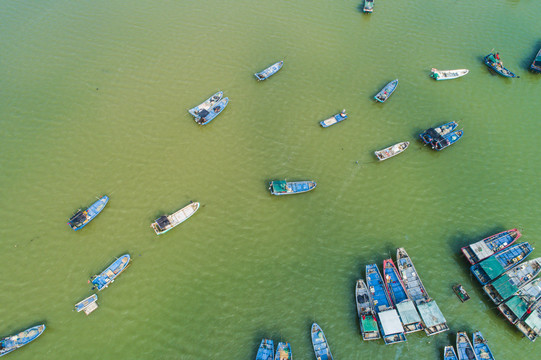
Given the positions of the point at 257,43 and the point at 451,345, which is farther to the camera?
the point at 257,43

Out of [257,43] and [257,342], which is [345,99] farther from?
[257,342]

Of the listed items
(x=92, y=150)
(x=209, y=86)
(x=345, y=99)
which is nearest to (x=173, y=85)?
(x=209, y=86)

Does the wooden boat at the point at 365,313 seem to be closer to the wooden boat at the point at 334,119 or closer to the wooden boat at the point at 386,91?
the wooden boat at the point at 334,119

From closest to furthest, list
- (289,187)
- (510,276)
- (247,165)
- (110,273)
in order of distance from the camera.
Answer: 1. (510,276)
2. (110,273)
3. (289,187)
4. (247,165)

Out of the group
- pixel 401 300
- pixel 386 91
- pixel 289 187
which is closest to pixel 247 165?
pixel 289 187

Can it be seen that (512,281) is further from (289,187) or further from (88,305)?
(88,305)

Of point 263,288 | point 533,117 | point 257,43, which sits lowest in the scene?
point 263,288

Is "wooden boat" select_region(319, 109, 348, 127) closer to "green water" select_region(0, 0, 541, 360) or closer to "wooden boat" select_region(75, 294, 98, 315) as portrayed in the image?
"green water" select_region(0, 0, 541, 360)
